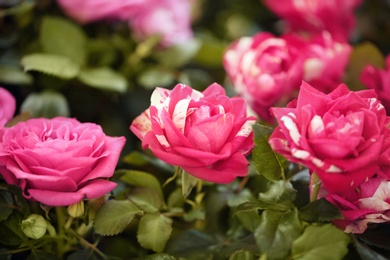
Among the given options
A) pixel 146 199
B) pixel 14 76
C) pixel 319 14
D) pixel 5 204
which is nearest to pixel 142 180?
pixel 146 199

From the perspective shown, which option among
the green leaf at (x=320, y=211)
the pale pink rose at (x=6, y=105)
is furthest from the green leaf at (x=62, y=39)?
the green leaf at (x=320, y=211)

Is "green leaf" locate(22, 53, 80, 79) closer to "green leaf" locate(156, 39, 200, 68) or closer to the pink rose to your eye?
"green leaf" locate(156, 39, 200, 68)

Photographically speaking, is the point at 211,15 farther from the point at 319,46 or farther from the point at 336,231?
the point at 336,231

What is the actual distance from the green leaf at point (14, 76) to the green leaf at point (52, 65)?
0.09 ft

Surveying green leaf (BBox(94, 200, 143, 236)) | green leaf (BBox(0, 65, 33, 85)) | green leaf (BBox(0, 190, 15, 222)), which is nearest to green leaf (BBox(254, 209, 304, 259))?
green leaf (BBox(94, 200, 143, 236))

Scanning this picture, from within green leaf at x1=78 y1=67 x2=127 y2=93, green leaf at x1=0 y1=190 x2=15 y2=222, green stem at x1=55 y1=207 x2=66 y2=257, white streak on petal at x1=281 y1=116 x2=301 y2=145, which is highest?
white streak on petal at x1=281 y1=116 x2=301 y2=145

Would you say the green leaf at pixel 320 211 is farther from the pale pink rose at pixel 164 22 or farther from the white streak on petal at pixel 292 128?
the pale pink rose at pixel 164 22

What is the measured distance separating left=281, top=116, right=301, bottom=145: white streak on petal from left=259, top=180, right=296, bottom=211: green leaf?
0.07 meters

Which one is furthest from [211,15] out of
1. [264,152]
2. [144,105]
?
[264,152]

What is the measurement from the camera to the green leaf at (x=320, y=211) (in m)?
0.39

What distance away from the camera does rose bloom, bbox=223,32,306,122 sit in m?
0.58

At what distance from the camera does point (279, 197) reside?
43 cm

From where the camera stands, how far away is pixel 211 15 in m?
0.95

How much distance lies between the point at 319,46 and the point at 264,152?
227mm
